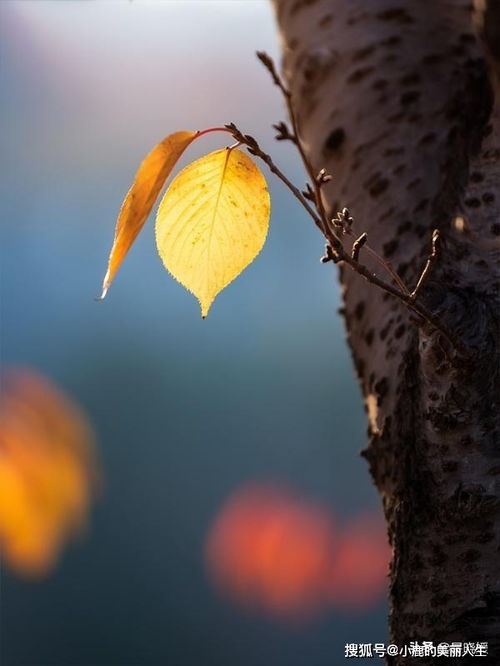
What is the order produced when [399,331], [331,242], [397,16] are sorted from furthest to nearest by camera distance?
1. [397,16]
2. [399,331]
3. [331,242]

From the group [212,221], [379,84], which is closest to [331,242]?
[212,221]

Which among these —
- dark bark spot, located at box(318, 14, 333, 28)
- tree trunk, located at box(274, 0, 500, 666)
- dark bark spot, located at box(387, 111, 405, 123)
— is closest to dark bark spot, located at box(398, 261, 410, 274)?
tree trunk, located at box(274, 0, 500, 666)

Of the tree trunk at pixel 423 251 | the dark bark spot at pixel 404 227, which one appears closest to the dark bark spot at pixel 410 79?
the tree trunk at pixel 423 251

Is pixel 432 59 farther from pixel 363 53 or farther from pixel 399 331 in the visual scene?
pixel 399 331

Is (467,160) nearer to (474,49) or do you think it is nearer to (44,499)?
(474,49)

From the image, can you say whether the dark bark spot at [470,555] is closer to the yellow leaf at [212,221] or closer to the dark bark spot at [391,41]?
the yellow leaf at [212,221]

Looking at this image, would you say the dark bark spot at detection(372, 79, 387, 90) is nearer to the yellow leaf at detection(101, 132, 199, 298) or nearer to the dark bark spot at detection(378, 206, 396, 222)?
the dark bark spot at detection(378, 206, 396, 222)
